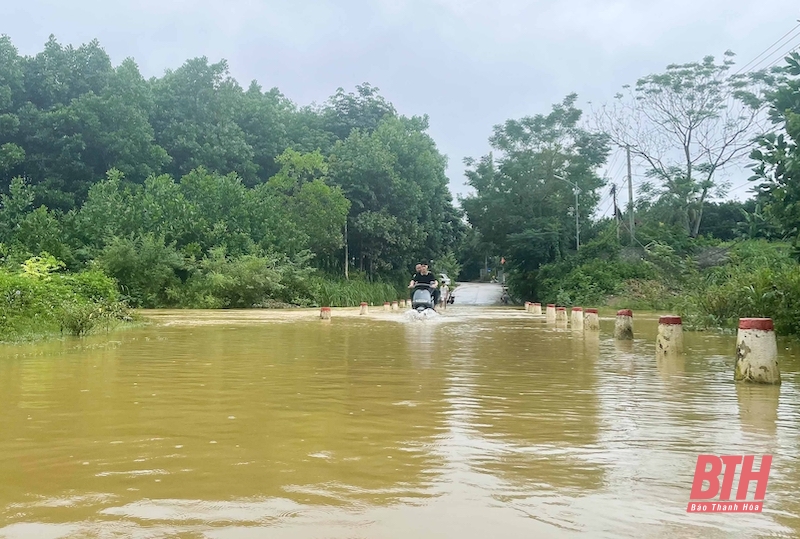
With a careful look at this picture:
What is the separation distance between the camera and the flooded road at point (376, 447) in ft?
10.5

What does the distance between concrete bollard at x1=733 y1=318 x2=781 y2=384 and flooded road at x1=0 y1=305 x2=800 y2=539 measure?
1.24 ft

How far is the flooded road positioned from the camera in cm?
319

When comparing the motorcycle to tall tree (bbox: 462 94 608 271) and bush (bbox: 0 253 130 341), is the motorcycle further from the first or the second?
tall tree (bbox: 462 94 608 271)

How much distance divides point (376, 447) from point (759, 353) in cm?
492

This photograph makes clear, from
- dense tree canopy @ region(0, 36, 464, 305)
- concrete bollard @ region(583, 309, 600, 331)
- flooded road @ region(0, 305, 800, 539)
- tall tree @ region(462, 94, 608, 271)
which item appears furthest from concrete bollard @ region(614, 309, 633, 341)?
tall tree @ region(462, 94, 608, 271)

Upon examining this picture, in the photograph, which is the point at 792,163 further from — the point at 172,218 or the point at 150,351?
the point at 172,218

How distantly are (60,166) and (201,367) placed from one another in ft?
144

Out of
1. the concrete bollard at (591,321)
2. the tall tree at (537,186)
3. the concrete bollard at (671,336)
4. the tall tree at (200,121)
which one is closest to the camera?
the concrete bollard at (671,336)

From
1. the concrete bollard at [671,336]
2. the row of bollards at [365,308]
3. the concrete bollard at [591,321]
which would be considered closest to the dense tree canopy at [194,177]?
the row of bollards at [365,308]

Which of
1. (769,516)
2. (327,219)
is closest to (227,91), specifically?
(327,219)

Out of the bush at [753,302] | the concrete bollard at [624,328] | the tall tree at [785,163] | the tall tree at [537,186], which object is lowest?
the concrete bollard at [624,328]

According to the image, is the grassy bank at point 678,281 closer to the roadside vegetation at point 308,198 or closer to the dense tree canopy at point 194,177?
the roadside vegetation at point 308,198

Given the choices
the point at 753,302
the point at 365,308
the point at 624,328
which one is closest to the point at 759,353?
the point at 624,328

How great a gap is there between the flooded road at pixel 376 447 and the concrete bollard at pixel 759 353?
38 centimetres
